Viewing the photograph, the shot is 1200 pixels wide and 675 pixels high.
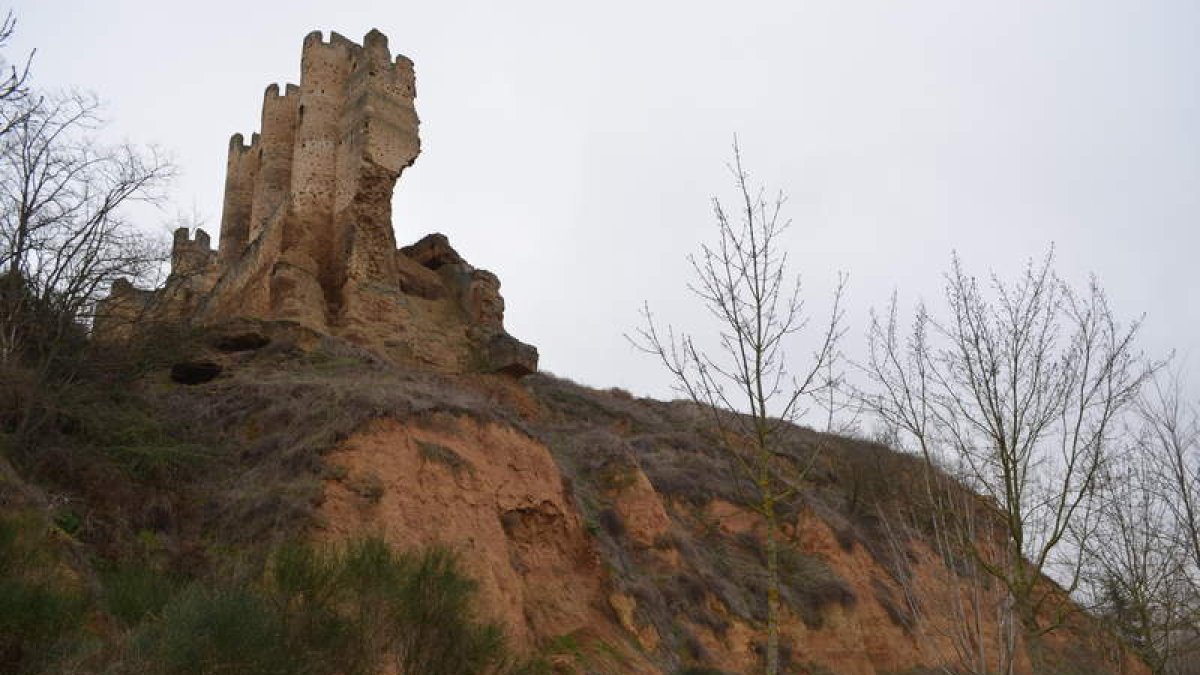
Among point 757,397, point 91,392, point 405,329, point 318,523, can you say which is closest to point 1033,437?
point 757,397

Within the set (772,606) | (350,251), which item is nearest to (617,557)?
(772,606)

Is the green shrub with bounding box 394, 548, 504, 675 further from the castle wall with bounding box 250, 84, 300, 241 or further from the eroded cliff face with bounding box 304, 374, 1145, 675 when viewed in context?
the castle wall with bounding box 250, 84, 300, 241

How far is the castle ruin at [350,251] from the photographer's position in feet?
89.3

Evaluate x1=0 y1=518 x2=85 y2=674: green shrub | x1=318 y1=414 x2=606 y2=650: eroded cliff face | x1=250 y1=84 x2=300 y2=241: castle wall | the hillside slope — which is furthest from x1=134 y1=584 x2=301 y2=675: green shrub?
x1=250 y1=84 x2=300 y2=241: castle wall

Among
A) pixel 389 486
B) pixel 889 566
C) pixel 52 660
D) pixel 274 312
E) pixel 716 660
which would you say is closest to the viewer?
pixel 52 660

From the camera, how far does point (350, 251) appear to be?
27891mm

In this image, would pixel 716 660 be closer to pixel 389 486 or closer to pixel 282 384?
pixel 389 486

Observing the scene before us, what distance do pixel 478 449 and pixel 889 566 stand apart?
55.9 ft

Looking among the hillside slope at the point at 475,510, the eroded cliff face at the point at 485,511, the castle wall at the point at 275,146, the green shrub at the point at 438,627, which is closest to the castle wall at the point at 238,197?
the castle wall at the point at 275,146

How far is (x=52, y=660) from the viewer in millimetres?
9250

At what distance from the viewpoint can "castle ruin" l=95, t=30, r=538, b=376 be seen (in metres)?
27.2

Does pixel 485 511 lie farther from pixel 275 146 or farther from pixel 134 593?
pixel 275 146

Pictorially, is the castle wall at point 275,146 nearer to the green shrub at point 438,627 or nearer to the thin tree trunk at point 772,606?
the green shrub at point 438,627

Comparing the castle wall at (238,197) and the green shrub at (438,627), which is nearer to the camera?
the green shrub at (438,627)
